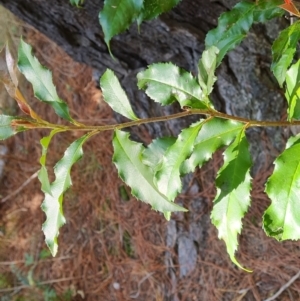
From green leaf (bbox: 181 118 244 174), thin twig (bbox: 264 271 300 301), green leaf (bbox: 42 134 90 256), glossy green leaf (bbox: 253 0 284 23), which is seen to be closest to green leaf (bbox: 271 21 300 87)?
glossy green leaf (bbox: 253 0 284 23)

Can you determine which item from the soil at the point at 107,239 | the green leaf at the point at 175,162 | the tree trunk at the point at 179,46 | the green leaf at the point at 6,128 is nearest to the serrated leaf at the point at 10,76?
the green leaf at the point at 6,128

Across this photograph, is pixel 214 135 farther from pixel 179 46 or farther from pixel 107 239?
pixel 107 239

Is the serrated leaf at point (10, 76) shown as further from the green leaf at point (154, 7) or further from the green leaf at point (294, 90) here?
the green leaf at point (294, 90)

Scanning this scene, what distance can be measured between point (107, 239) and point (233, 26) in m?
1.60

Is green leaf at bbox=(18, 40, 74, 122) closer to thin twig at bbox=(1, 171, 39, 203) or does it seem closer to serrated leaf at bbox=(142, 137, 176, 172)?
serrated leaf at bbox=(142, 137, 176, 172)

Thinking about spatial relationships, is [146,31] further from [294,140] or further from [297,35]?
[294,140]

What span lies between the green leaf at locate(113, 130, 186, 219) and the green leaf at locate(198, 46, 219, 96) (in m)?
0.16

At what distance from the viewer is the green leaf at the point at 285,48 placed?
2.97 feet

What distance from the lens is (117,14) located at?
3.07 ft

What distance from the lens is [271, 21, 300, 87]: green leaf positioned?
90 cm

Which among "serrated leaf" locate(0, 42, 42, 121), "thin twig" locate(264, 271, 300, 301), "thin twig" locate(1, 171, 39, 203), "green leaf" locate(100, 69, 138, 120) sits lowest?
"thin twig" locate(1, 171, 39, 203)

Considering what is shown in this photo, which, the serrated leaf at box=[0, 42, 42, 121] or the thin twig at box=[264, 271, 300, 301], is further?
the thin twig at box=[264, 271, 300, 301]

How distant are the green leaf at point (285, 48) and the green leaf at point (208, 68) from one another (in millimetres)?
222

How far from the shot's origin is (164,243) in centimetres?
212
